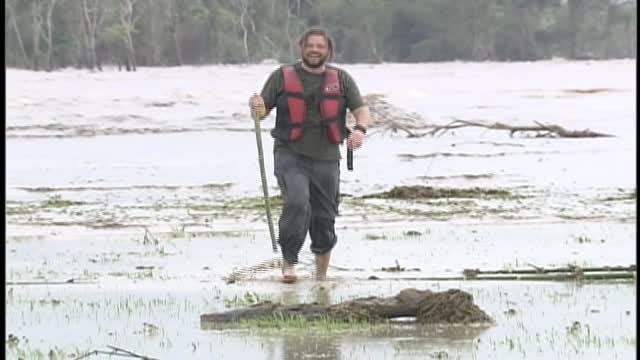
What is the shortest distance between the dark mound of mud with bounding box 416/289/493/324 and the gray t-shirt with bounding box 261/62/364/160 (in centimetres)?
198

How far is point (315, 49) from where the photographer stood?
9.66 m

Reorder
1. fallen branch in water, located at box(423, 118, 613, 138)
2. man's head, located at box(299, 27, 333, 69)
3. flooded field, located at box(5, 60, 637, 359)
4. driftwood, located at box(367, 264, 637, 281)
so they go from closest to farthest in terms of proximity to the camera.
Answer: flooded field, located at box(5, 60, 637, 359)
man's head, located at box(299, 27, 333, 69)
driftwood, located at box(367, 264, 637, 281)
fallen branch in water, located at box(423, 118, 613, 138)

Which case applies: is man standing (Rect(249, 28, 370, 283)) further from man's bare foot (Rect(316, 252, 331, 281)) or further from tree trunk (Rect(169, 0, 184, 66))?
tree trunk (Rect(169, 0, 184, 66))

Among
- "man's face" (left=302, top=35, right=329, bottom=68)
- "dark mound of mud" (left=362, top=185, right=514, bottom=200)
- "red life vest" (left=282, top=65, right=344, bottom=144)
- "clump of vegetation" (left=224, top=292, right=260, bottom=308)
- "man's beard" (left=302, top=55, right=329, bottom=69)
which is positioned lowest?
"dark mound of mud" (left=362, top=185, right=514, bottom=200)

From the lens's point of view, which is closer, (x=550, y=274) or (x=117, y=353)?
(x=117, y=353)

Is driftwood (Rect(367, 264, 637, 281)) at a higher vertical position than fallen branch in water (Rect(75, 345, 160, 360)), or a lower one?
lower

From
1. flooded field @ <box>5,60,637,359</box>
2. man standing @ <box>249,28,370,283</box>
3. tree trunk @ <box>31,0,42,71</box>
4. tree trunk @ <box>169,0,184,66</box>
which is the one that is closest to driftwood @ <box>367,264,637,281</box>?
flooded field @ <box>5,60,637,359</box>

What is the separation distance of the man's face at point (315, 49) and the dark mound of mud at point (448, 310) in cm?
207

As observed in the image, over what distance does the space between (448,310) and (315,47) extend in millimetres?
2214

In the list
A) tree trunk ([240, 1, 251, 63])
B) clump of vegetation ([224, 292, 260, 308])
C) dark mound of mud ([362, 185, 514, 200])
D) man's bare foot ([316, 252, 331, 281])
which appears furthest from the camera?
tree trunk ([240, 1, 251, 63])

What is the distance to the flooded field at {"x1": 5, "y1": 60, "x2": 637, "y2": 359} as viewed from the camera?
768 centimetres

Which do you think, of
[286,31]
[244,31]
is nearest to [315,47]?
[286,31]

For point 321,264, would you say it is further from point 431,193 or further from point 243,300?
point 431,193

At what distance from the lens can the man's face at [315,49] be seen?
9.63 m
